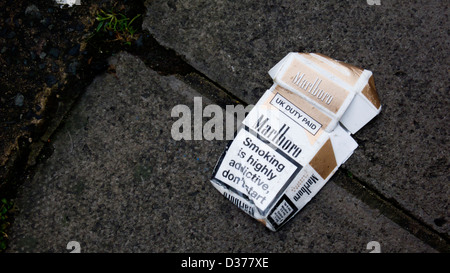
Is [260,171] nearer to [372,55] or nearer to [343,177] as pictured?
[343,177]

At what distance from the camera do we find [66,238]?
1492mm

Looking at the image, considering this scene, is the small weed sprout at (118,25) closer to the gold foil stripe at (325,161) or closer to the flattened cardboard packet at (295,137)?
the flattened cardboard packet at (295,137)

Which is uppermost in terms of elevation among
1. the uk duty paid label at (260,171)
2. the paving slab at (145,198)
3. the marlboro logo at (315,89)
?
the marlboro logo at (315,89)

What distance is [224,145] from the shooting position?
4.94 feet

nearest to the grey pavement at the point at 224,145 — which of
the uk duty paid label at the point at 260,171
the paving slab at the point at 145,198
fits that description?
the paving slab at the point at 145,198

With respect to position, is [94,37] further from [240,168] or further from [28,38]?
[240,168]

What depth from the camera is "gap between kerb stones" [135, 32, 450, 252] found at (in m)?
1.47

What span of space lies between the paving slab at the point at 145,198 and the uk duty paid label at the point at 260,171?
0.11 metres

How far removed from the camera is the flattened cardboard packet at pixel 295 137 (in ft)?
4.66

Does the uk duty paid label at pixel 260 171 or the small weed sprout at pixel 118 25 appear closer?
the uk duty paid label at pixel 260 171

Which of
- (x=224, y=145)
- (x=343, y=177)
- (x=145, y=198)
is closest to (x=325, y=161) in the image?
(x=343, y=177)

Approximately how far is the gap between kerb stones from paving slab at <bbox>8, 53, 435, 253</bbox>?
2 centimetres
